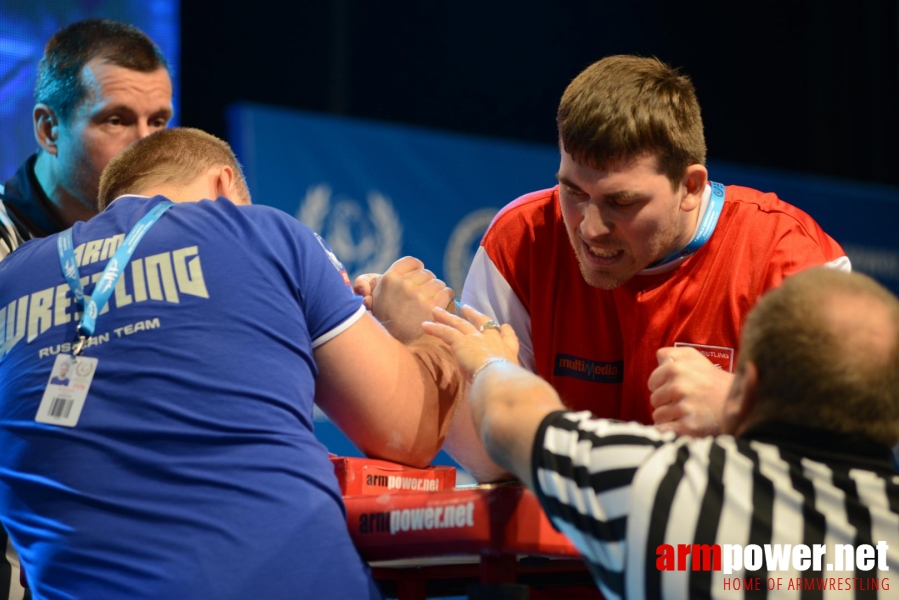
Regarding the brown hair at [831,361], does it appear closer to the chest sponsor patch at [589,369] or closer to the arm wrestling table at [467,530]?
the arm wrestling table at [467,530]

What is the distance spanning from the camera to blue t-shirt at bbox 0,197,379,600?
4.42 ft

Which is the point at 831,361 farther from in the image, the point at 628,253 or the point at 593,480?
the point at 628,253

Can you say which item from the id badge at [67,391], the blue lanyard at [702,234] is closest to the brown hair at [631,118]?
the blue lanyard at [702,234]

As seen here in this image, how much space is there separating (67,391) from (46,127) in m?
1.55

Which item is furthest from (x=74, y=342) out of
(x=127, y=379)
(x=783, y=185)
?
(x=783, y=185)

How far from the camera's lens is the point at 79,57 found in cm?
274

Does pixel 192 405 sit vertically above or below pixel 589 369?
below

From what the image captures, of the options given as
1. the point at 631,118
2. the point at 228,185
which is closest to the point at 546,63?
the point at 631,118

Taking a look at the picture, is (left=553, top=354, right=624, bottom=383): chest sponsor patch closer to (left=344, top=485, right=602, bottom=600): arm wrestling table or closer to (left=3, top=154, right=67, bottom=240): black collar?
(left=344, top=485, right=602, bottom=600): arm wrestling table

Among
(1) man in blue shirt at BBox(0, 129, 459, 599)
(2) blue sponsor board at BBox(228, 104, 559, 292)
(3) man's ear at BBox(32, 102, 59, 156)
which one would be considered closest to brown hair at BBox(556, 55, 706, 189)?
(1) man in blue shirt at BBox(0, 129, 459, 599)

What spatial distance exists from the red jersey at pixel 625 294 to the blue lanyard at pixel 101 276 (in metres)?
0.90

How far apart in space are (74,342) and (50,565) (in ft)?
1.07

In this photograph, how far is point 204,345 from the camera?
56.5 inches

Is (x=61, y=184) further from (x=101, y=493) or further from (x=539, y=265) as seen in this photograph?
(x=101, y=493)
